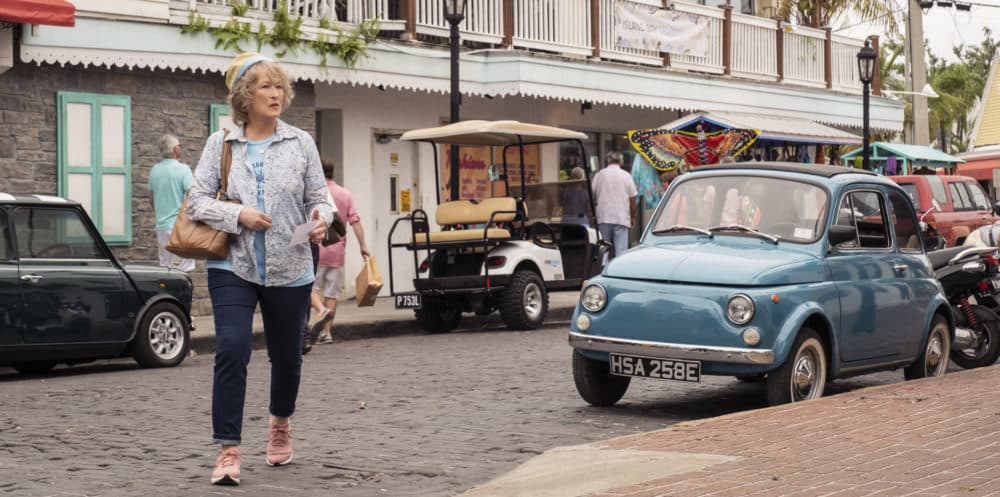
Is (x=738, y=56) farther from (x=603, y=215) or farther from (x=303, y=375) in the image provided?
(x=303, y=375)

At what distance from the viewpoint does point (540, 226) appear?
18.0 m

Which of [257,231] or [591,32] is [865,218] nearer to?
[257,231]

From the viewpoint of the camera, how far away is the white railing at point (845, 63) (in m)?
30.9

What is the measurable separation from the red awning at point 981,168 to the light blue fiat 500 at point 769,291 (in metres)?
44.1

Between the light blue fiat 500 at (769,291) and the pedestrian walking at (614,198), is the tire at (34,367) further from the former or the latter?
the pedestrian walking at (614,198)

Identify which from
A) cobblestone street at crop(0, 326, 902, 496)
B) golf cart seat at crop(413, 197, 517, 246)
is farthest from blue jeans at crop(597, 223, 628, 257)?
cobblestone street at crop(0, 326, 902, 496)

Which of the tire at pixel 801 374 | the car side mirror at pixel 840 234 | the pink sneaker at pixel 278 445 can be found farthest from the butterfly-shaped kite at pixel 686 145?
the pink sneaker at pixel 278 445

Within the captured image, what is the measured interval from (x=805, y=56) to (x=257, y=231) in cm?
2422

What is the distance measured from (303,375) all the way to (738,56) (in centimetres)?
1714

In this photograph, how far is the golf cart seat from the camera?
16.9 meters

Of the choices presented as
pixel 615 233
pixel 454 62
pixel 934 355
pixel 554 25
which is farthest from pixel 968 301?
pixel 554 25

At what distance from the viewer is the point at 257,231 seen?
6.80 metres

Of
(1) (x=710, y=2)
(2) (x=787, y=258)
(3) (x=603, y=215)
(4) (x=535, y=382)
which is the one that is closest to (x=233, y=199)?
(2) (x=787, y=258)

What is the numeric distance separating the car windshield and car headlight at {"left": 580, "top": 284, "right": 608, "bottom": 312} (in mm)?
990
